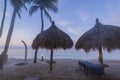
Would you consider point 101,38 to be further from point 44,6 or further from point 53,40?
point 44,6

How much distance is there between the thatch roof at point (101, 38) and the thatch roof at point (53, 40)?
96 cm

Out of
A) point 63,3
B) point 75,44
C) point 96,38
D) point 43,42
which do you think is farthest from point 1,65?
point 63,3

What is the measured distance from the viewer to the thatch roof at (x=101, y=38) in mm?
11859

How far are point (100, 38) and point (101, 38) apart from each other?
6 centimetres

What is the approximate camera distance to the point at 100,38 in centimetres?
1195

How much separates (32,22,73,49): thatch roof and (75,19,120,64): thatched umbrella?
2.88 ft

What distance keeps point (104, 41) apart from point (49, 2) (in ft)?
34.9

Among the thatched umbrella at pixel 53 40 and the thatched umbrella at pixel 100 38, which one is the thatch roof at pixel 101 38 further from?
the thatched umbrella at pixel 53 40

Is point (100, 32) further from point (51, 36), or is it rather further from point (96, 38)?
point (51, 36)

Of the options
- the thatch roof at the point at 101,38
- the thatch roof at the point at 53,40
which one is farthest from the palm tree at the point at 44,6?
the thatch roof at the point at 101,38

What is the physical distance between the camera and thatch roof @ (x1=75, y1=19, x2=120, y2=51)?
11859 mm

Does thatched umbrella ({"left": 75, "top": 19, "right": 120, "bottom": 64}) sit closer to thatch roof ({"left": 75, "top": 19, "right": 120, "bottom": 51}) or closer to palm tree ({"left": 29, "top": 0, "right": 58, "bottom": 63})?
thatch roof ({"left": 75, "top": 19, "right": 120, "bottom": 51})

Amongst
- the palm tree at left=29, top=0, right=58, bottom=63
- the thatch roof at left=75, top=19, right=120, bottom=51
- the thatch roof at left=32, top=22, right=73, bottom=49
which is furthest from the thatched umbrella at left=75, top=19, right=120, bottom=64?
the palm tree at left=29, top=0, right=58, bottom=63

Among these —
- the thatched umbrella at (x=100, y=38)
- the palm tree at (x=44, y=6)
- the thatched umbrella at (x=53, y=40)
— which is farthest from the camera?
the palm tree at (x=44, y=6)
